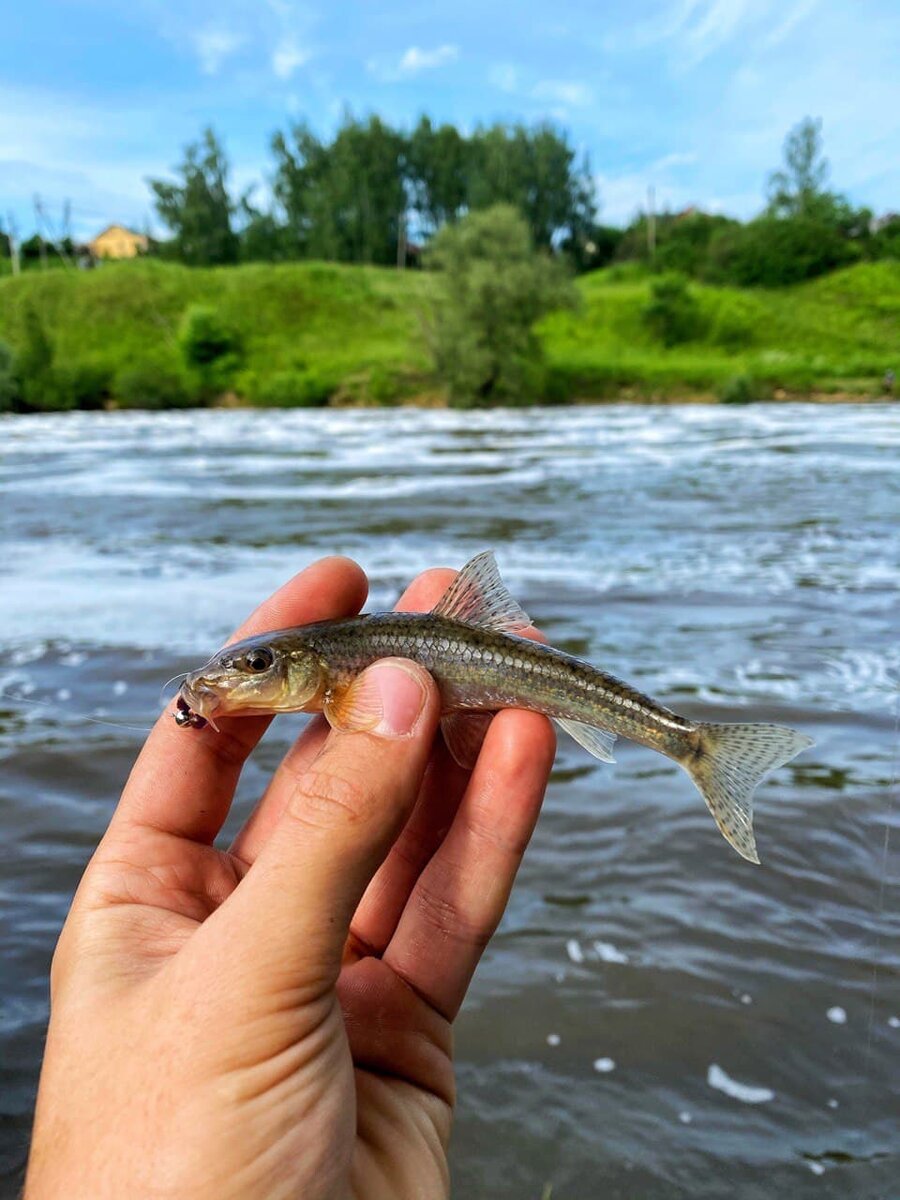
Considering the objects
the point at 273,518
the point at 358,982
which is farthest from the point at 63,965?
the point at 273,518

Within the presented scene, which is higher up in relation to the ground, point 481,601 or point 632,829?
point 481,601

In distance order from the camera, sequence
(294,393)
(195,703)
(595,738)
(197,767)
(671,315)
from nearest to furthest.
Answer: (195,703) → (197,767) → (595,738) → (294,393) → (671,315)

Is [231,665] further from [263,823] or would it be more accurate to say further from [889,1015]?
[889,1015]

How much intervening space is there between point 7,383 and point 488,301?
33666 mm

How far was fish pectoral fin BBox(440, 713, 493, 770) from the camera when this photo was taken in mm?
3080

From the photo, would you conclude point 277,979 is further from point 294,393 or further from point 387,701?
point 294,393

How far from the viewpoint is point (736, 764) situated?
9.86 feet

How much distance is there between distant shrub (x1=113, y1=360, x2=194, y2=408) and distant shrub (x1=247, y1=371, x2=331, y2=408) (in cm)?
615

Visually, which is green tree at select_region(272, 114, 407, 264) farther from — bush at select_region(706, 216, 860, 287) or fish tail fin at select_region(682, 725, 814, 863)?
fish tail fin at select_region(682, 725, 814, 863)

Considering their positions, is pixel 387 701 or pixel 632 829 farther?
pixel 632 829

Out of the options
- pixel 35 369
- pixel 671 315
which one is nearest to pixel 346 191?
pixel 671 315

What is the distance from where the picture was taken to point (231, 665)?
9.30 feet

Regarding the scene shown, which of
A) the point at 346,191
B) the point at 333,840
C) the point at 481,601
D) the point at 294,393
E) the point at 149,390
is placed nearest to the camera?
the point at 333,840

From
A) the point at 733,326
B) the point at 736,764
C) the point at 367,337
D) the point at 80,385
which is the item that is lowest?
the point at 736,764
